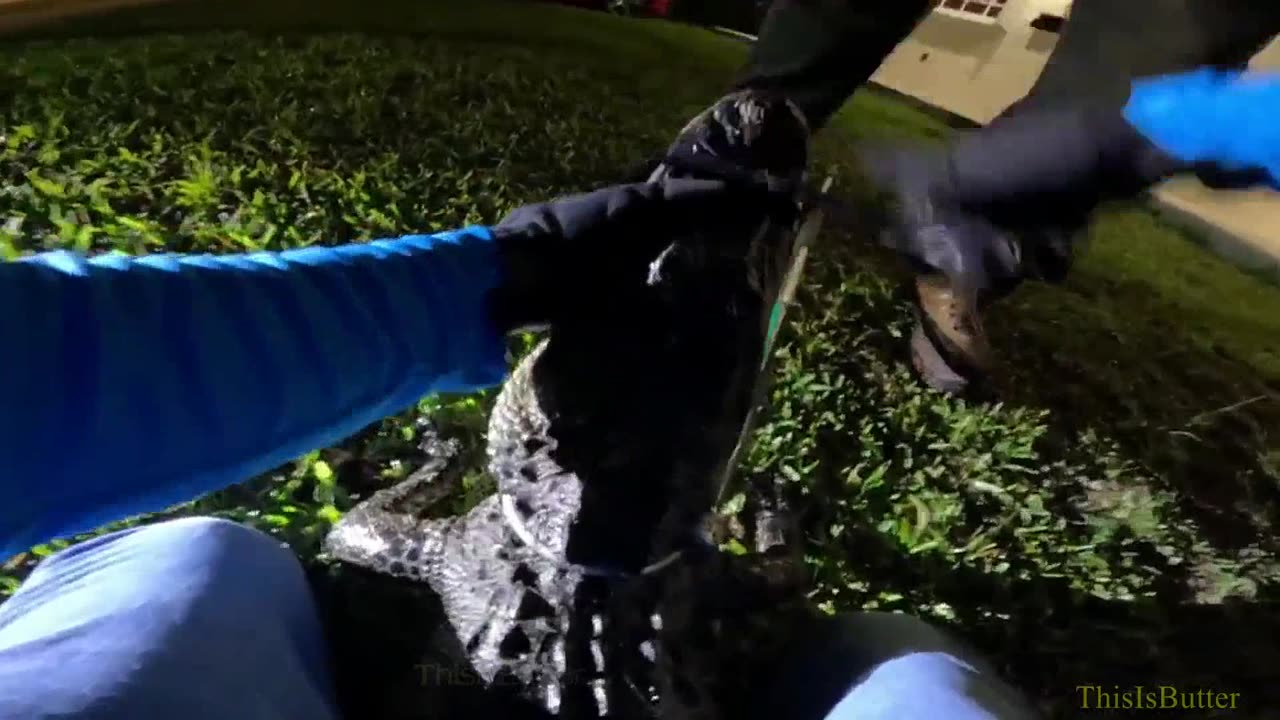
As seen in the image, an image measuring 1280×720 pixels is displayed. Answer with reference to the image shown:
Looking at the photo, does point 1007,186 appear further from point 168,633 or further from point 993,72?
point 993,72

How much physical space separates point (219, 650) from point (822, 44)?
74 centimetres

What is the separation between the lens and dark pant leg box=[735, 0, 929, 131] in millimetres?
979

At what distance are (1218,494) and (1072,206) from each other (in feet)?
1.69

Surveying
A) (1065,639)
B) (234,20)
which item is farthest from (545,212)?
(234,20)

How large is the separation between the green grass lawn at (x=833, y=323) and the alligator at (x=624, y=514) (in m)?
0.24

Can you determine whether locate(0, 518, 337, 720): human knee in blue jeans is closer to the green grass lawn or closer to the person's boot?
the green grass lawn

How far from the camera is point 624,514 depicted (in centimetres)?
63

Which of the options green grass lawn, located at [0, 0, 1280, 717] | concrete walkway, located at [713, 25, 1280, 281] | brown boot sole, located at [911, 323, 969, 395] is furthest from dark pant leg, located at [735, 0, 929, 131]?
concrete walkway, located at [713, 25, 1280, 281]

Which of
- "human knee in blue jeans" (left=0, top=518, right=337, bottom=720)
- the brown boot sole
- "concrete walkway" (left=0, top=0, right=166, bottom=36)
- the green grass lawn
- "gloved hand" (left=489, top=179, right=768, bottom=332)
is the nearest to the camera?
"human knee in blue jeans" (left=0, top=518, right=337, bottom=720)

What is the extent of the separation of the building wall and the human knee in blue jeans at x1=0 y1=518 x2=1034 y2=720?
1002mm

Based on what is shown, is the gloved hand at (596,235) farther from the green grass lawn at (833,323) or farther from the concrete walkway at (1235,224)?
the concrete walkway at (1235,224)

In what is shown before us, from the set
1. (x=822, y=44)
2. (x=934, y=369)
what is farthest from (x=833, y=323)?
(x=822, y=44)

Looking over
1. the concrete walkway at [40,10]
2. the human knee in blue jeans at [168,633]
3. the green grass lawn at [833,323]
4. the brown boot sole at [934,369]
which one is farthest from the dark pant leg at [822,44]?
the concrete walkway at [40,10]

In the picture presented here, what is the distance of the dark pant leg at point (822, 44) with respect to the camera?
979 mm
